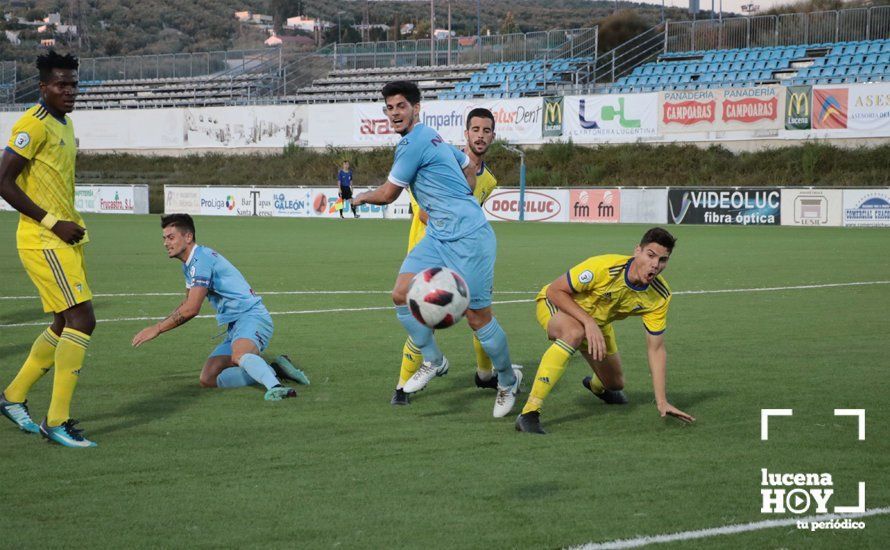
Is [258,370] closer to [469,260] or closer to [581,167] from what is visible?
[469,260]

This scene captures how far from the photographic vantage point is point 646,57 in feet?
188

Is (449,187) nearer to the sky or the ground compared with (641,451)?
nearer to the sky

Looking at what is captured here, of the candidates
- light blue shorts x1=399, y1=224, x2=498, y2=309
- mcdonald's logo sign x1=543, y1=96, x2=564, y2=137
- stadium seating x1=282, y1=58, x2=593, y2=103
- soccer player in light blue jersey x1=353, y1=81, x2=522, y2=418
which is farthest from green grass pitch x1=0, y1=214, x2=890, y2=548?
stadium seating x1=282, y1=58, x2=593, y2=103

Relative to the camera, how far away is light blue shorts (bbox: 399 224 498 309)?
775cm

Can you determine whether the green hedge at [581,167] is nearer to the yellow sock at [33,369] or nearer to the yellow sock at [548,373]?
the yellow sock at [548,373]

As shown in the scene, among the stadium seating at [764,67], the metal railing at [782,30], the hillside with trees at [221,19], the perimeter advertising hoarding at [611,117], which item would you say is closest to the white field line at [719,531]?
the stadium seating at [764,67]

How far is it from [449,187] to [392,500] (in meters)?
2.98

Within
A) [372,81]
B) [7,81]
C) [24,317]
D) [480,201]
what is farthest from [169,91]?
[480,201]

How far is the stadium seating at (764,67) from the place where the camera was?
46969 millimetres

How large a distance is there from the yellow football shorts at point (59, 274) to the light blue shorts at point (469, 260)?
215 cm

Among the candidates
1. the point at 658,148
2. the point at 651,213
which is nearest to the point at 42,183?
the point at 651,213

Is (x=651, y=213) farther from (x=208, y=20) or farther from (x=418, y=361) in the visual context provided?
(x=208, y=20)

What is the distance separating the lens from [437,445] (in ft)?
21.9

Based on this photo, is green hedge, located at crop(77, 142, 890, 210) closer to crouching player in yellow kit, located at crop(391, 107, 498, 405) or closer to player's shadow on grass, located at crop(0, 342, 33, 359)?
crouching player in yellow kit, located at crop(391, 107, 498, 405)
